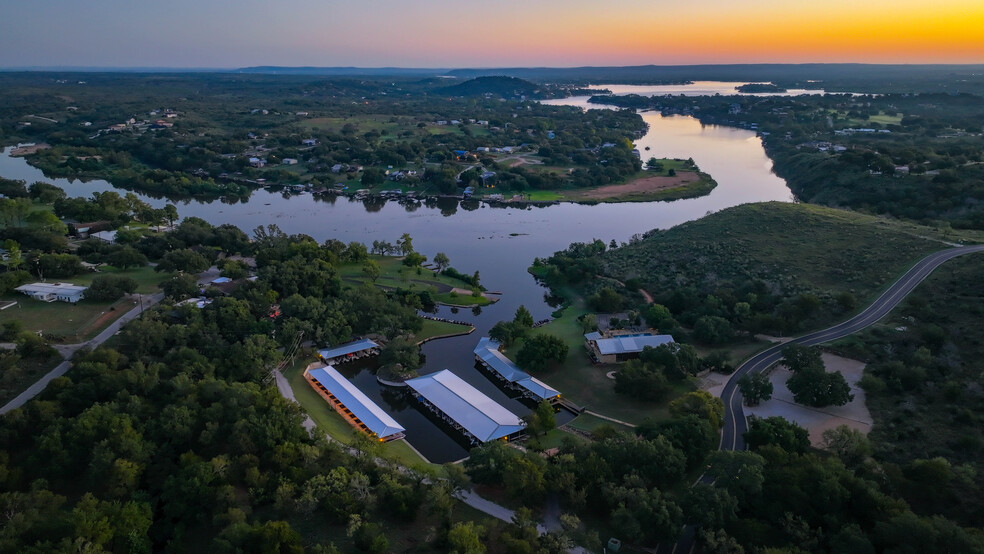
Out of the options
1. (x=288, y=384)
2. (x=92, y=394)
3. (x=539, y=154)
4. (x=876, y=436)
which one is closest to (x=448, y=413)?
(x=288, y=384)

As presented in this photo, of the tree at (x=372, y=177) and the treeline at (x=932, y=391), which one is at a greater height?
the tree at (x=372, y=177)

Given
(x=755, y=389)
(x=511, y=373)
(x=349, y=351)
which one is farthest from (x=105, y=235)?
(x=755, y=389)

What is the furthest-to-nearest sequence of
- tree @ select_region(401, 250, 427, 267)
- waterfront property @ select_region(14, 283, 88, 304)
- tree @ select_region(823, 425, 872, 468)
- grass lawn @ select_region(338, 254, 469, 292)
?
1. tree @ select_region(401, 250, 427, 267)
2. grass lawn @ select_region(338, 254, 469, 292)
3. waterfront property @ select_region(14, 283, 88, 304)
4. tree @ select_region(823, 425, 872, 468)

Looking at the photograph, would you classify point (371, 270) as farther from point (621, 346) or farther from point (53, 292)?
point (621, 346)

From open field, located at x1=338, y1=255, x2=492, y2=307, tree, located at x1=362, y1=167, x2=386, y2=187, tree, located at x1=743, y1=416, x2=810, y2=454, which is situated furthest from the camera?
tree, located at x1=362, y1=167, x2=386, y2=187

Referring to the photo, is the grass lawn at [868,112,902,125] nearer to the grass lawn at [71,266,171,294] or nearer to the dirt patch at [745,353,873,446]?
the dirt patch at [745,353,873,446]

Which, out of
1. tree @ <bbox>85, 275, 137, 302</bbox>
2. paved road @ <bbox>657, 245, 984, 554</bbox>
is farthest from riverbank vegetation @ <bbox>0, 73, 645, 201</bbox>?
paved road @ <bbox>657, 245, 984, 554</bbox>

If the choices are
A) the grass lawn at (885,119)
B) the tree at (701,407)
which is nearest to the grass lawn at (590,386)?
the tree at (701,407)

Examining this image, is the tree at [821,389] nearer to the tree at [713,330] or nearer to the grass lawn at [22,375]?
the tree at [713,330]

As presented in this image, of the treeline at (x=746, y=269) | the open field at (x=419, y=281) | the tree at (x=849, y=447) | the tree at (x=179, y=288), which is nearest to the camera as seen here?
the tree at (x=849, y=447)
